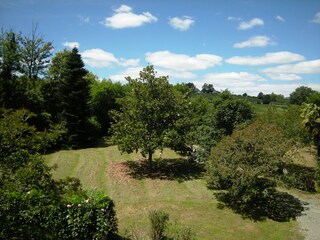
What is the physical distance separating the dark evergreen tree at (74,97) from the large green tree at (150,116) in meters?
10.3

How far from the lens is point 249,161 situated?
17734mm

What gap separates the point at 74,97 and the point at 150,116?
517 inches

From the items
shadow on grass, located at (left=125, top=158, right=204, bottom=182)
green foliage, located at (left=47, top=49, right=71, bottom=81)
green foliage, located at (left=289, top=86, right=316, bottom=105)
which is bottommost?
shadow on grass, located at (left=125, top=158, right=204, bottom=182)

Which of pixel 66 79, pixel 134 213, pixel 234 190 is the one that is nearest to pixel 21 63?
pixel 66 79

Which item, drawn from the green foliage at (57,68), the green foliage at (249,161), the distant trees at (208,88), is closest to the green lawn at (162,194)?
the green foliage at (249,161)

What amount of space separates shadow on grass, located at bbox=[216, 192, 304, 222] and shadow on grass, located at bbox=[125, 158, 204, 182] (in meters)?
4.24

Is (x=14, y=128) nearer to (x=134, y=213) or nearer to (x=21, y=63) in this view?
(x=134, y=213)

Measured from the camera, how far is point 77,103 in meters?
32.9

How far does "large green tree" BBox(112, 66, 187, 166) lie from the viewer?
22.6 meters

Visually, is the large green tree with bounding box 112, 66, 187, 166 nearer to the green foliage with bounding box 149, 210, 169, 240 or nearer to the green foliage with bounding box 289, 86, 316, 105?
the green foliage with bounding box 149, 210, 169, 240

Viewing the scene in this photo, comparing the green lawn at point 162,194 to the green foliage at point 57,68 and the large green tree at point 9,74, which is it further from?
A: the green foliage at point 57,68

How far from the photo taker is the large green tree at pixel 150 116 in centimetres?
2262

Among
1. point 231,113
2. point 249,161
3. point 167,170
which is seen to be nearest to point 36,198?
point 249,161

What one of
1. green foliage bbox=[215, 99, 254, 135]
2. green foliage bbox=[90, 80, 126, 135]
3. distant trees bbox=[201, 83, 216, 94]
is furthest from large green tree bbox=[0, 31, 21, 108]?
distant trees bbox=[201, 83, 216, 94]
